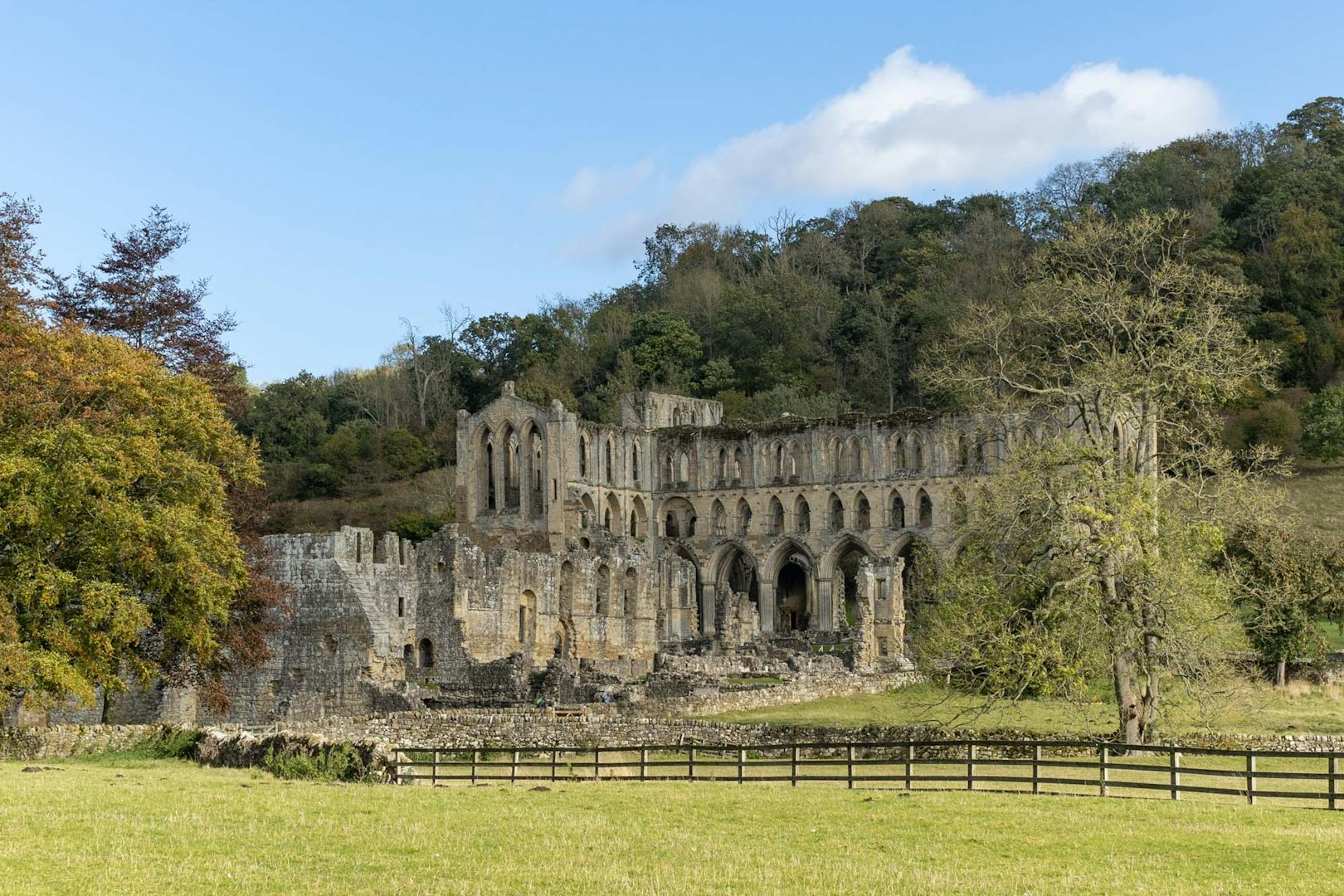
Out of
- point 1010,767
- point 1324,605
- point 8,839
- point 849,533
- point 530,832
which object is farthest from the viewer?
point 849,533

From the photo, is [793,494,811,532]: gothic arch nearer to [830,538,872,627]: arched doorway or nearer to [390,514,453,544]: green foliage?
[830,538,872,627]: arched doorway

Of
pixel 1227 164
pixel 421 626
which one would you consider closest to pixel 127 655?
pixel 421 626

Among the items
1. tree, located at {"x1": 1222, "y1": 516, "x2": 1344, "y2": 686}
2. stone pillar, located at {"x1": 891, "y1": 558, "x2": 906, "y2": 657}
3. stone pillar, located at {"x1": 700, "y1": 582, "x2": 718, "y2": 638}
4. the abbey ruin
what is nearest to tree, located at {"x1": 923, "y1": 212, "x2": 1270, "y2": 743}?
the abbey ruin

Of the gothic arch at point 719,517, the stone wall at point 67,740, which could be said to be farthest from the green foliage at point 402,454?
the stone wall at point 67,740

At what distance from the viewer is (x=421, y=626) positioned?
176 ft

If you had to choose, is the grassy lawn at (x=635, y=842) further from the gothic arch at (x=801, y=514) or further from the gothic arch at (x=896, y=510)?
the gothic arch at (x=801, y=514)

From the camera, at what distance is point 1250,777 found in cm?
2212

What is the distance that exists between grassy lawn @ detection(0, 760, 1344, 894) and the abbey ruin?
577 inches

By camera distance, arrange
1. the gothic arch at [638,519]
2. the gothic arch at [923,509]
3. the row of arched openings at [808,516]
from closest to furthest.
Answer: the gothic arch at [923,509] → the row of arched openings at [808,516] → the gothic arch at [638,519]

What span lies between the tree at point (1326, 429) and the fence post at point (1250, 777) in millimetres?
59477

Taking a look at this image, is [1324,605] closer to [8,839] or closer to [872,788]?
[872,788]

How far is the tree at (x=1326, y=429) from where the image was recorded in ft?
254

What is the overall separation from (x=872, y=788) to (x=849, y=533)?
5673cm

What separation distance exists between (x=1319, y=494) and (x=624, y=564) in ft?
108
